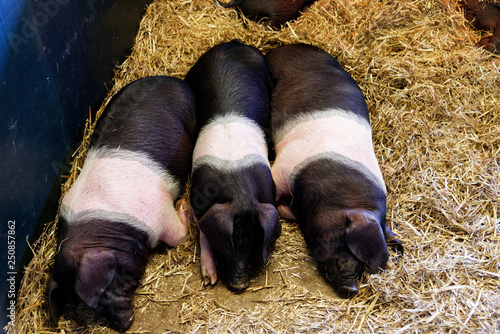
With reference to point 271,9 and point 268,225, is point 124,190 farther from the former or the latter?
point 271,9

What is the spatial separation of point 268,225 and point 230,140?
803 millimetres

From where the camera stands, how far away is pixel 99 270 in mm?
3082

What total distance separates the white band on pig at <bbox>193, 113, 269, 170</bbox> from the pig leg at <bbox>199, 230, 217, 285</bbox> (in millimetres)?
588

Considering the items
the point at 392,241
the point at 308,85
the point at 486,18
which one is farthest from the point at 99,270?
the point at 486,18

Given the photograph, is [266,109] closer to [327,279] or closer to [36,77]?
[327,279]

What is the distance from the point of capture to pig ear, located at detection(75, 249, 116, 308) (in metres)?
3.00

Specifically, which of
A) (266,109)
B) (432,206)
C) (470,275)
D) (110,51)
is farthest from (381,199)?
(110,51)

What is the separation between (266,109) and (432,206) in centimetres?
154

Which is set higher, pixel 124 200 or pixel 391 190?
pixel 124 200

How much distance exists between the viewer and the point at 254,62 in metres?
4.23

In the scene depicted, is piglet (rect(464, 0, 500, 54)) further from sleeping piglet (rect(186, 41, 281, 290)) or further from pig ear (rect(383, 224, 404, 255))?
pig ear (rect(383, 224, 404, 255))

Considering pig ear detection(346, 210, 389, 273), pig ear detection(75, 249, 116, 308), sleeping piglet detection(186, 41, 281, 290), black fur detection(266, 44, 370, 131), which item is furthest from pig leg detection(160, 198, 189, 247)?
pig ear detection(346, 210, 389, 273)

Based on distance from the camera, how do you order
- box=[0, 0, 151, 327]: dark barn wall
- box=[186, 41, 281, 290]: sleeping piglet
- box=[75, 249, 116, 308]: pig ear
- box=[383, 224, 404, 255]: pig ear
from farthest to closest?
box=[383, 224, 404, 255]: pig ear
box=[186, 41, 281, 290]: sleeping piglet
box=[0, 0, 151, 327]: dark barn wall
box=[75, 249, 116, 308]: pig ear

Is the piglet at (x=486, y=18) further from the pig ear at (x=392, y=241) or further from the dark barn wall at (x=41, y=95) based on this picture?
the dark barn wall at (x=41, y=95)
